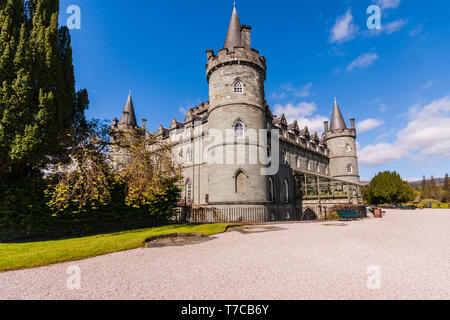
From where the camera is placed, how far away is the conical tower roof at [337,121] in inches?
1522

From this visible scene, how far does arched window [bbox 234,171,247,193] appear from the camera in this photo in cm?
1780

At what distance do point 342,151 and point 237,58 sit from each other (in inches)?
1097

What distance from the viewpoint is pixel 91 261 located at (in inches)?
242

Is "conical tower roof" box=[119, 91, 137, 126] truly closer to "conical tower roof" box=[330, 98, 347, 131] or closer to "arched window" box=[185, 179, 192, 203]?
"arched window" box=[185, 179, 192, 203]

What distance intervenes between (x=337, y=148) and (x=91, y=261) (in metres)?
40.2

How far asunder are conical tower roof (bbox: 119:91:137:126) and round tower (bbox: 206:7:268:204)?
765 inches

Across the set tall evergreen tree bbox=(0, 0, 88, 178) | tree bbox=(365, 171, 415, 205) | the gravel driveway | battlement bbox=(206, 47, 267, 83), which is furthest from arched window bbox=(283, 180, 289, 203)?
tree bbox=(365, 171, 415, 205)

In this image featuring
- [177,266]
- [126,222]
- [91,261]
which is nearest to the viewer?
[177,266]

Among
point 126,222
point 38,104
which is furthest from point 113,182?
point 38,104

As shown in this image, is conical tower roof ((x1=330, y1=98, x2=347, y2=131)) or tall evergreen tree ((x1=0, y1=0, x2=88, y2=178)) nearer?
tall evergreen tree ((x1=0, y1=0, x2=88, y2=178))

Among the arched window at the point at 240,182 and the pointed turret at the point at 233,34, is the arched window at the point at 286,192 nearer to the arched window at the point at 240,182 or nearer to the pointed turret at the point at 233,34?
the arched window at the point at 240,182

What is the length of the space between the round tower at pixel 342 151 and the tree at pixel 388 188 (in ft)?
34.2

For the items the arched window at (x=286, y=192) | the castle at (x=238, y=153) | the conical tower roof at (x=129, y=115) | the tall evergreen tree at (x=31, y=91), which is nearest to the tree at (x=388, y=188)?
the castle at (x=238, y=153)
